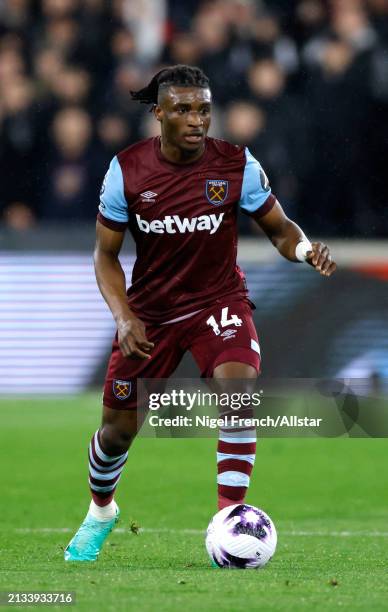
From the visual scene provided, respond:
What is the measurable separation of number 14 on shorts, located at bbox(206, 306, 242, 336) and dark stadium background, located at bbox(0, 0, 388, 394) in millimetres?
6507

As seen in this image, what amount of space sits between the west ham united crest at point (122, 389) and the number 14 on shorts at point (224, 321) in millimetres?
463

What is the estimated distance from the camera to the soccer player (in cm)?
643

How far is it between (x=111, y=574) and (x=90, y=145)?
337 inches

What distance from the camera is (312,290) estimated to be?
13219mm

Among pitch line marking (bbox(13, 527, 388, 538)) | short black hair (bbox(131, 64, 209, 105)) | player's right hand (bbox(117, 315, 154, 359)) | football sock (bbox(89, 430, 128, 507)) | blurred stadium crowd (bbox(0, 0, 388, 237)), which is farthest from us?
blurred stadium crowd (bbox(0, 0, 388, 237))

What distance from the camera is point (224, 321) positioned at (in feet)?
21.2

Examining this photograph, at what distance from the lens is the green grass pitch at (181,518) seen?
16.5ft

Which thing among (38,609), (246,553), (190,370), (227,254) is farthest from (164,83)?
(190,370)

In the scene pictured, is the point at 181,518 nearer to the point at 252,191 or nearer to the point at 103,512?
the point at 103,512

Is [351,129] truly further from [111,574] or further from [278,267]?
[111,574]

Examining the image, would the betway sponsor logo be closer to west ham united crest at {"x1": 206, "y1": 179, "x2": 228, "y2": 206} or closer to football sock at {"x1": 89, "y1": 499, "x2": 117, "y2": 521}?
west ham united crest at {"x1": 206, "y1": 179, "x2": 228, "y2": 206}

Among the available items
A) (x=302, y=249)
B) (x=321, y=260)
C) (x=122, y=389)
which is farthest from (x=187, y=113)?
(x=122, y=389)

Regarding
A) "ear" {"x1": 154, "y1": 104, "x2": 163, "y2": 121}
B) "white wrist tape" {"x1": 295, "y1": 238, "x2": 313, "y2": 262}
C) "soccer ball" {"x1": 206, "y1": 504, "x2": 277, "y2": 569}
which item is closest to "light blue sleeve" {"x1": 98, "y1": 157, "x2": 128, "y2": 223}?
"ear" {"x1": 154, "y1": 104, "x2": 163, "y2": 121}

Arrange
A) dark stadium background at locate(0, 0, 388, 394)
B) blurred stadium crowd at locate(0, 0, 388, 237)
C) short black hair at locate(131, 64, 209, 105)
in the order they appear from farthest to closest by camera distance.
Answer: blurred stadium crowd at locate(0, 0, 388, 237)
dark stadium background at locate(0, 0, 388, 394)
short black hair at locate(131, 64, 209, 105)
